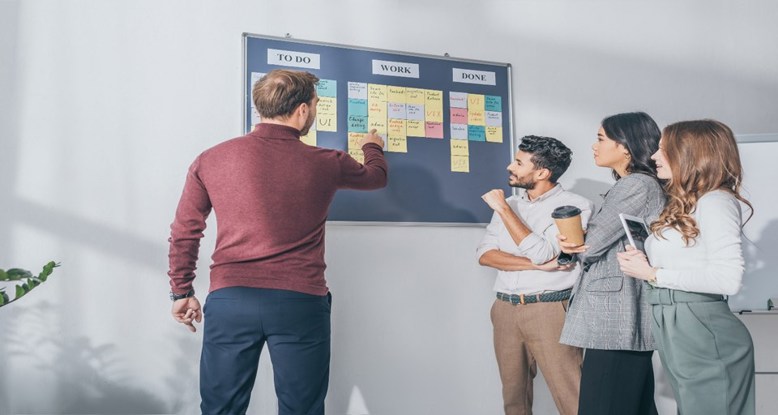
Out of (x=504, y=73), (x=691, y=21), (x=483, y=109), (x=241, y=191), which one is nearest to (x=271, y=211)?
(x=241, y=191)

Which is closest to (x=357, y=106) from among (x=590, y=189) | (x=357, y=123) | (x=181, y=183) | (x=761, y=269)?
(x=357, y=123)

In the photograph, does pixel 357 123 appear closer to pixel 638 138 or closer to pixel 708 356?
pixel 638 138

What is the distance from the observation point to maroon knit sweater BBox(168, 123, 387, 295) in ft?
5.73

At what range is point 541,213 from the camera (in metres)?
2.43

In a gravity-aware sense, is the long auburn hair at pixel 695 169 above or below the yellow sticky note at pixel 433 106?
below

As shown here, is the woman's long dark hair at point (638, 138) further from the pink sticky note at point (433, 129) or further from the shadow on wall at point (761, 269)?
the shadow on wall at point (761, 269)

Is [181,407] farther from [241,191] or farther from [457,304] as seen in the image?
[457,304]

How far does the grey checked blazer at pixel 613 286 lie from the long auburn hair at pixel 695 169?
156 mm

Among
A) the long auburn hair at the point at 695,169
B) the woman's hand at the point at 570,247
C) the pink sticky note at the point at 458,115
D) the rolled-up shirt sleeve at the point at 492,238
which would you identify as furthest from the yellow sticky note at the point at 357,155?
the long auburn hair at the point at 695,169

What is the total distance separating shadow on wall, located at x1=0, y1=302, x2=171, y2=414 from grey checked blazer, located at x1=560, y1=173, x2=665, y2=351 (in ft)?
5.06

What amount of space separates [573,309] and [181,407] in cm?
143

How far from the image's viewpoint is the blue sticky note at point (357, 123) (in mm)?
2621

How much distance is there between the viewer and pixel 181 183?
240cm

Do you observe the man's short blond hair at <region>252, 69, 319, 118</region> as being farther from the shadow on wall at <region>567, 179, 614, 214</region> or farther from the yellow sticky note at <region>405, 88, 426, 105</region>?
the shadow on wall at <region>567, 179, 614, 214</region>
